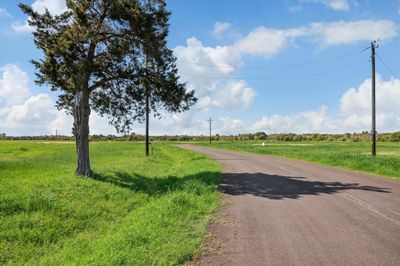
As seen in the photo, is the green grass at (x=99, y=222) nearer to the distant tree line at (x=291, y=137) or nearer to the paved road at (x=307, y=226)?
the paved road at (x=307, y=226)

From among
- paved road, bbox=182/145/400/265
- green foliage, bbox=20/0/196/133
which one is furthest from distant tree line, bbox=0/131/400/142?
paved road, bbox=182/145/400/265

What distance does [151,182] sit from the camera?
68.8 ft

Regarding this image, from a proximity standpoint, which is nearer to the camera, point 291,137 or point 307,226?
point 307,226

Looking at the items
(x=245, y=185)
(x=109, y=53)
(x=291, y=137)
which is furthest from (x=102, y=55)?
(x=291, y=137)

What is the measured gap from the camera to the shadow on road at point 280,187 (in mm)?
15723

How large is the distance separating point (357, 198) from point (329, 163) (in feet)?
59.5

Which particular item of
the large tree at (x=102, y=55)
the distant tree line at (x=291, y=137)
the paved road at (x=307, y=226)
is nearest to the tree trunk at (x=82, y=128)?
the large tree at (x=102, y=55)

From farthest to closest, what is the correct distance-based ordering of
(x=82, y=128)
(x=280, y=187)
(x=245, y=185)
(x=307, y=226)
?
1. (x=82, y=128)
2. (x=245, y=185)
3. (x=280, y=187)
4. (x=307, y=226)

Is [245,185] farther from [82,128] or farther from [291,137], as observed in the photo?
[291,137]

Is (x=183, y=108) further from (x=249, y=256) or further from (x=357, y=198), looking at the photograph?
(x=249, y=256)

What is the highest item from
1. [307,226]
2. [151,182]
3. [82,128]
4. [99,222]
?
[82,128]

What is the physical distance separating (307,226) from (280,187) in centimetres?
772

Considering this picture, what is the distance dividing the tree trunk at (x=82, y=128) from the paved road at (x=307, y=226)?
328 inches

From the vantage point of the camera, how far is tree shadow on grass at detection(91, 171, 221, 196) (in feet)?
59.5
